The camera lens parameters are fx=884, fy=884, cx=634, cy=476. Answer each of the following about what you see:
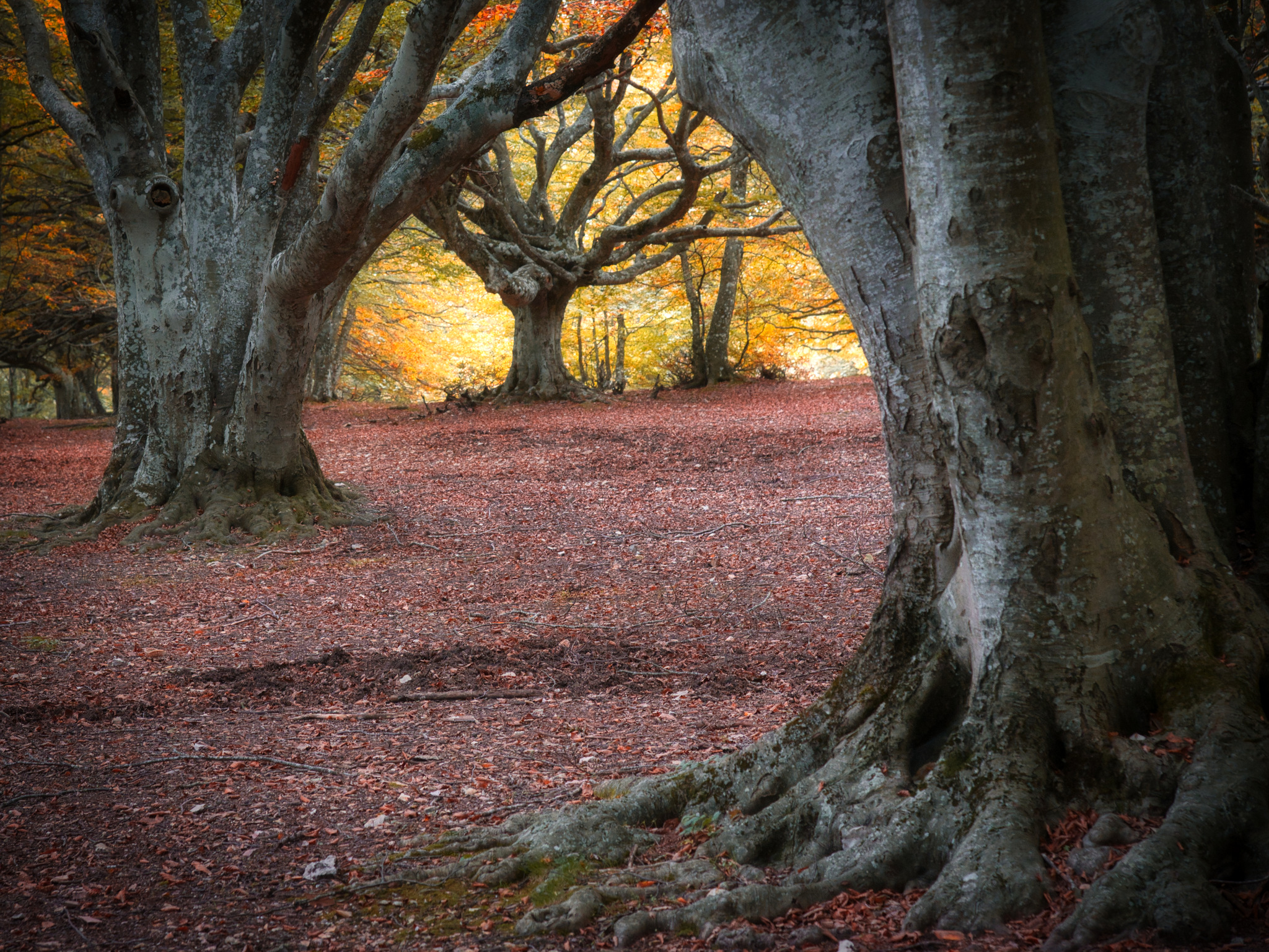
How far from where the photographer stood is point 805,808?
2.70m

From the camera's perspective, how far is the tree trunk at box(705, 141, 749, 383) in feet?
66.4

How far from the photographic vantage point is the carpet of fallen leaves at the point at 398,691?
261 centimetres

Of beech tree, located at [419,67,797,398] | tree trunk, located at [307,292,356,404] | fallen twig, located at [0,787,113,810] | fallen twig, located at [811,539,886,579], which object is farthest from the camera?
tree trunk, located at [307,292,356,404]

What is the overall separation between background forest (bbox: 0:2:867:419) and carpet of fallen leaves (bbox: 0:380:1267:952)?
8.27 m

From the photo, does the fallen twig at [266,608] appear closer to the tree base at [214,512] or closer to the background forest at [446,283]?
the tree base at [214,512]

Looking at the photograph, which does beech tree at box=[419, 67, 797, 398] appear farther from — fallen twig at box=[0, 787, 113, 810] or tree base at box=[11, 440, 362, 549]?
fallen twig at box=[0, 787, 113, 810]

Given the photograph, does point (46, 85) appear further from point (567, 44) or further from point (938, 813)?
point (938, 813)

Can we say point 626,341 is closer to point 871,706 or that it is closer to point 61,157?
point 61,157

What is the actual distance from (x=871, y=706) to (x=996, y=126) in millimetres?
1734

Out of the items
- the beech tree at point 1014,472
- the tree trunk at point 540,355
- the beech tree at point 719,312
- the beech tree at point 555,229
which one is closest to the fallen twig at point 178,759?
the beech tree at point 1014,472

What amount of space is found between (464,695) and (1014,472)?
10.9 feet

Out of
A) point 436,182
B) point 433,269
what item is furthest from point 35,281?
point 436,182

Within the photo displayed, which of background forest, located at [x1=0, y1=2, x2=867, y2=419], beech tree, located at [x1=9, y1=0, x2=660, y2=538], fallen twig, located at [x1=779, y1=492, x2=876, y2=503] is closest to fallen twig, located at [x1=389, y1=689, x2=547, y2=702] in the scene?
beech tree, located at [x1=9, y1=0, x2=660, y2=538]

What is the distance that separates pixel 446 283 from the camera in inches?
1207
